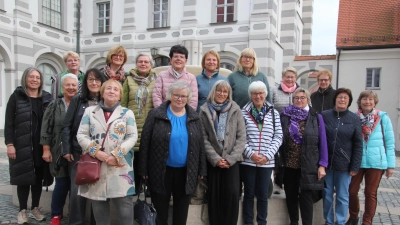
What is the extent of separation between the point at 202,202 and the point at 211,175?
0.42 m

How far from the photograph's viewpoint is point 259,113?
3951 mm

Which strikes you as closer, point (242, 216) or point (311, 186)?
point (311, 186)

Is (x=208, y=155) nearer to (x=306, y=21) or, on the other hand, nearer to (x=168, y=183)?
(x=168, y=183)

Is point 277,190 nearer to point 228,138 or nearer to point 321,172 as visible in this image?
point 321,172

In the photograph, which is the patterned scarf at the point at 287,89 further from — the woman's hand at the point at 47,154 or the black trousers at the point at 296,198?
the woman's hand at the point at 47,154

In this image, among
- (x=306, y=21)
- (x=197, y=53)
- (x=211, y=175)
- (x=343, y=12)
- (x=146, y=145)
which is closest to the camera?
(x=146, y=145)

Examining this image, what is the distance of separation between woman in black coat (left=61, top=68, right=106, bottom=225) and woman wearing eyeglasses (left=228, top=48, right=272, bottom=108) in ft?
5.53

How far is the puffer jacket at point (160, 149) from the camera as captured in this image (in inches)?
136

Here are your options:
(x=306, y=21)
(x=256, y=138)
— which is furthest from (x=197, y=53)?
(x=306, y=21)

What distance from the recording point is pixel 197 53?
340 inches

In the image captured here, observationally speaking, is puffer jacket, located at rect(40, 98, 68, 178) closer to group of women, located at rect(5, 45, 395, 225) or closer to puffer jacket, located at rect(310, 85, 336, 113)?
group of women, located at rect(5, 45, 395, 225)

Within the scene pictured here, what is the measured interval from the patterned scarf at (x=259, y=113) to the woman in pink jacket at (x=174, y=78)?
700 mm

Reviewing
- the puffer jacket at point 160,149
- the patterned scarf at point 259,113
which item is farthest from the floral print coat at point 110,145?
the patterned scarf at point 259,113

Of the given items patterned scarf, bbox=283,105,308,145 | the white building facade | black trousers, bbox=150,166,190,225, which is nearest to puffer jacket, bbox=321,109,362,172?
patterned scarf, bbox=283,105,308,145
